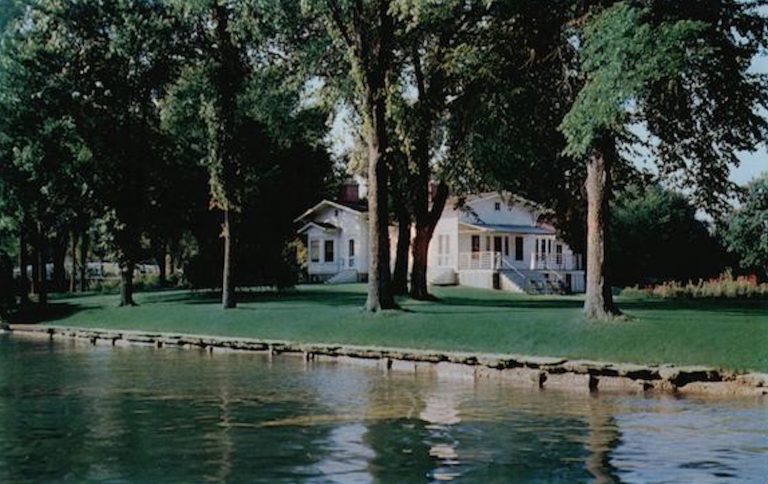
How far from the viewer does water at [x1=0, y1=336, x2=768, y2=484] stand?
10.8m

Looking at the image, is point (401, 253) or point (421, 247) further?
point (401, 253)

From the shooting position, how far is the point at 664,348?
2127 centimetres

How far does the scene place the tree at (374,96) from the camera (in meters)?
32.3

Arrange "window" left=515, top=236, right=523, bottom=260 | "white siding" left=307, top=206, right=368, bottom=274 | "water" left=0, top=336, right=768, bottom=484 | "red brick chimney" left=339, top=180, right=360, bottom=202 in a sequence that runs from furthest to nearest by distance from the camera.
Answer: "red brick chimney" left=339, top=180, right=360, bottom=202
"white siding" left=307, top=206, right=368, bottom=274
"window" left=515, top=236, right=523, bottom=260
"water" left=0, top=336, right=768, bottom=484

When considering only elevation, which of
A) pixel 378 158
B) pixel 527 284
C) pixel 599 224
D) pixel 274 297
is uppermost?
pixel 378 158

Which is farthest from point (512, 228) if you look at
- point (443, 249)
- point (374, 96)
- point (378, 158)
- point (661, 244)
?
point (374, 96)

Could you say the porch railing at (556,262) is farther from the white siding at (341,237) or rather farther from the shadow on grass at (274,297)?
the shadow on grass at (274,297)

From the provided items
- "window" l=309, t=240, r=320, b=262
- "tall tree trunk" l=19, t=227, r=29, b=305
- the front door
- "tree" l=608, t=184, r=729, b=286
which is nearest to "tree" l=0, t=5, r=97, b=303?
"tall tree trunk" l=19, t=227, r=29, b=305

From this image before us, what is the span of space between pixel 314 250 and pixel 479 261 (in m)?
17.2

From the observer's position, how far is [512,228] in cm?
6406

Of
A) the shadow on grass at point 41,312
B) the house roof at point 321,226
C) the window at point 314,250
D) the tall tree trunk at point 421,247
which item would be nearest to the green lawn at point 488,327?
the shadow on grass at point 41,312

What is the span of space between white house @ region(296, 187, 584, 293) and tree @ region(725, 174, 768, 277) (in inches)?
487

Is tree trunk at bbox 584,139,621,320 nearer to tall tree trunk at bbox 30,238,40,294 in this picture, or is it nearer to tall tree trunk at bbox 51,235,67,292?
tall tree trunk at bbox 30,238,40,294

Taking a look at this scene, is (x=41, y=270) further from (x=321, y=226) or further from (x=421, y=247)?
(x=321, y=226)
